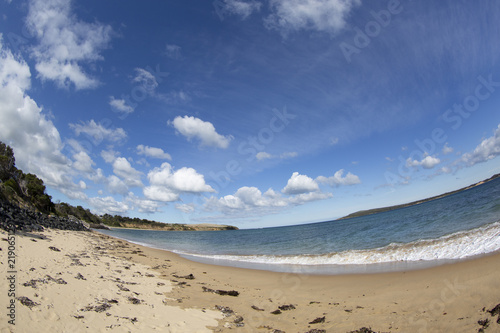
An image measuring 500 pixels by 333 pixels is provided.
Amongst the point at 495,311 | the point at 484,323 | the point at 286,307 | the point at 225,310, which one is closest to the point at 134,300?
the point at 225,310

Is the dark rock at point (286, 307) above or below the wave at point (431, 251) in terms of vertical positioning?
below

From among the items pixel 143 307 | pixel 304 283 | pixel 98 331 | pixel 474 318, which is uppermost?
pixel 474 318

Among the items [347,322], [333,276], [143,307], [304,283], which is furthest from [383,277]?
[143,307]

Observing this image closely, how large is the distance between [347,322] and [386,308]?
6.44ft

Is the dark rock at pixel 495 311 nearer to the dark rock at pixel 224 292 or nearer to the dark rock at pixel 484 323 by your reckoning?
the dark rock at pixel 484 323

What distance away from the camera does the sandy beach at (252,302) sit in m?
5.97

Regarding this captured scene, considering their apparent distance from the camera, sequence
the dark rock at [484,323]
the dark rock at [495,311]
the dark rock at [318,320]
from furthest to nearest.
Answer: the dark rock at [318,320] < the dark rock at [495,311] < the dark rock at [484,323]

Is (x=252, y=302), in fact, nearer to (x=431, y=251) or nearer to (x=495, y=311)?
(x=495, y=311)

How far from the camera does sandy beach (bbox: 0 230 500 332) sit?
235 inches

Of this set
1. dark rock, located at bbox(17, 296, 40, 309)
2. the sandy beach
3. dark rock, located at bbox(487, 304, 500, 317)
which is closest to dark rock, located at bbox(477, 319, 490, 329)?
the sandy beach

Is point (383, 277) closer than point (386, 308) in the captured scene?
No

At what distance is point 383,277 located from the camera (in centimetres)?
1235

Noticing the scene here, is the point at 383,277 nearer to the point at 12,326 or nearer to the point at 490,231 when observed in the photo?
the point at 490,231

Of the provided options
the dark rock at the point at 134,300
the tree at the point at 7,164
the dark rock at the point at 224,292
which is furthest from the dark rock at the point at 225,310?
the tree at the point at 7,164
